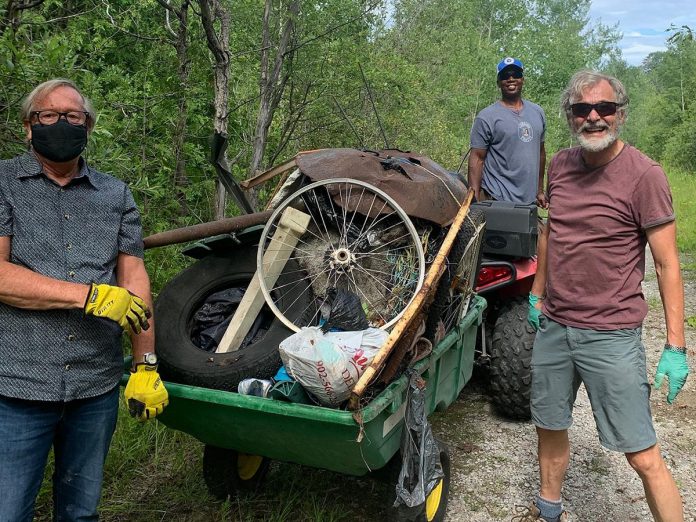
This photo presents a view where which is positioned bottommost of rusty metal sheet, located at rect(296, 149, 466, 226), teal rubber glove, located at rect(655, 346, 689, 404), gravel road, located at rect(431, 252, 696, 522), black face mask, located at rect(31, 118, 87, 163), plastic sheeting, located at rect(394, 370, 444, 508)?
gravel road, located at rect(431, 252, 696, 522)

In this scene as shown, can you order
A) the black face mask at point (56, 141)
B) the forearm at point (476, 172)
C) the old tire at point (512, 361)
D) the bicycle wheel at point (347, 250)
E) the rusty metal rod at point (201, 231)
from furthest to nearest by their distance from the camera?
the forearm at point (476, 172), the old tire at point (512, 361), the bicycle wheel at point (347, 250), the rusty metal rod at point (201, 231), the black face mask at point (56, 141)

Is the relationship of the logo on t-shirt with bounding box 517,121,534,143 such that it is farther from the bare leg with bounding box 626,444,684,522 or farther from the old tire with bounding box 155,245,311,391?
the bare leg with bounding box 626,444,684,522

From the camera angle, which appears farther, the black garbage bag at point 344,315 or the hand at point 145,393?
the black garbage bag at point 344,315

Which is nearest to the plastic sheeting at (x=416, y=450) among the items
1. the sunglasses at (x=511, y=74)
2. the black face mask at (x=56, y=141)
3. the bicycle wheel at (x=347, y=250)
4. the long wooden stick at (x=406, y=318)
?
the long wooden stick at (x=406, y=318)

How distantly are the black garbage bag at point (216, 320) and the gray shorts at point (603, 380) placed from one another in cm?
135

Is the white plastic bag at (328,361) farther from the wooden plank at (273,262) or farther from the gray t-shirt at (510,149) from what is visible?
the gray t-shirt at (510,149)

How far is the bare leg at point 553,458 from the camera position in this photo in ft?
9.91

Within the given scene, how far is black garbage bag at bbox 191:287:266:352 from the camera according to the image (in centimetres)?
311

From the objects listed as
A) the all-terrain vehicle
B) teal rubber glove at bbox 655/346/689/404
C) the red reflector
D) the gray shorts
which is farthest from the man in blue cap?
teal rubber glove at bbox 655/346/689/404

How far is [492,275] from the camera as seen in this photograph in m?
4.07

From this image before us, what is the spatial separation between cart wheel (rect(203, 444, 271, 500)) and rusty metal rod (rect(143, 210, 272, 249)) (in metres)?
1.06

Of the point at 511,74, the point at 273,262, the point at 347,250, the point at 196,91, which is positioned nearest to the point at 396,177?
the point at 347,250

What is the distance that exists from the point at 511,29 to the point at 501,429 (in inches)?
1559

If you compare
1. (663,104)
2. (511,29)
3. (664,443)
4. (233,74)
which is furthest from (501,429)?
(511,29)
